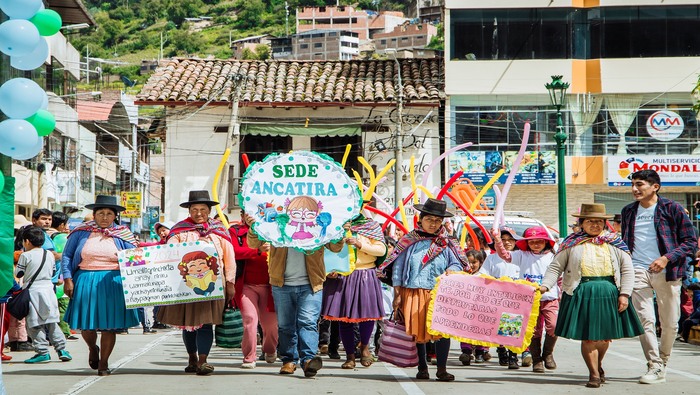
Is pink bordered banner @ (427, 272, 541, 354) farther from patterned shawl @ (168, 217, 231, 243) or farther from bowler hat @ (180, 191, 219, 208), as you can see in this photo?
bowler hat @ (180, 191, 219, 208)

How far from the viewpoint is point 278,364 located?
13.6 metres

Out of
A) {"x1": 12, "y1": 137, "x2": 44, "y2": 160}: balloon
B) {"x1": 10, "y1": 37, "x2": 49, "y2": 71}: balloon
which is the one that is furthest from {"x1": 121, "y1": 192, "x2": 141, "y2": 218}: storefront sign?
{"x1": 12, "y1": 137, "x2": 44, "y2": 160}: balloon

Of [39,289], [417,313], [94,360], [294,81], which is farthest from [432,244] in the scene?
[294,81]

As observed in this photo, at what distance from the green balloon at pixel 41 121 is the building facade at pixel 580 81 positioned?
87.5 feet

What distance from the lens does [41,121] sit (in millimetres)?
9766

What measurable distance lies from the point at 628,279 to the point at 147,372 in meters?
5.30

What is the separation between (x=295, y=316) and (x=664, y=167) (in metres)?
25.9

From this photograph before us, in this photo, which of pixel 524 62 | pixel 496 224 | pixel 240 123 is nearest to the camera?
pixel 496 224

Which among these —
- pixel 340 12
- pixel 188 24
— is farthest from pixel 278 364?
pixel 188 24

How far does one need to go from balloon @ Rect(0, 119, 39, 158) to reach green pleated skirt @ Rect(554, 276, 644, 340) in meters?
5.46

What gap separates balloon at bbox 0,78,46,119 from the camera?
9.13 metres

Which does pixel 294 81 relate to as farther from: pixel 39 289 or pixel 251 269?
pixel 251 269

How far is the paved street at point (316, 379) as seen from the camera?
1055cm

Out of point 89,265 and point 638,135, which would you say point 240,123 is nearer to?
point 638,135
